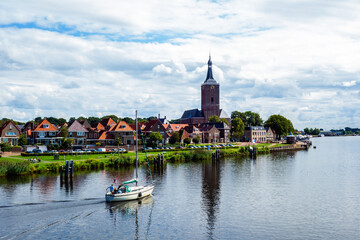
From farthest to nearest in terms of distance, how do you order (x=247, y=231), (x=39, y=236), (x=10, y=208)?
(x=10, y=208) → (x=247, y=231) → (x=39, y=236)

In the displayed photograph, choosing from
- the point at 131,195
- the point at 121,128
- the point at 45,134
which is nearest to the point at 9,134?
the point at 45,134

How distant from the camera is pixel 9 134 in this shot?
10538cm

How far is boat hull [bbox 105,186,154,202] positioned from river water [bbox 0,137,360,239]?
2.91ft

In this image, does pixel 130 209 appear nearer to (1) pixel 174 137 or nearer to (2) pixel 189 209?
(2) pixel 189 209

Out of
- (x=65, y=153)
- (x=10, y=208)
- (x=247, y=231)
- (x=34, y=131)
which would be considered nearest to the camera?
(x=247, y=231)

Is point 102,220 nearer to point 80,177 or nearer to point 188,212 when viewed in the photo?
point 188,212

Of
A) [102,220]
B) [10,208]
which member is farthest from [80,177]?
[102,220]

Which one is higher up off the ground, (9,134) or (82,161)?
(9,134)

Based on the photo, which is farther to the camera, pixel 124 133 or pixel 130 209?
pixel 124 133

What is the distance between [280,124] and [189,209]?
480 ft

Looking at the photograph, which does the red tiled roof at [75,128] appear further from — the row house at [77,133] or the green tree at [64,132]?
the green tree at [64,132]

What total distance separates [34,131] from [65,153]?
30934mm

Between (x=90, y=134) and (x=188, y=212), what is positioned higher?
(x=90, y=134)

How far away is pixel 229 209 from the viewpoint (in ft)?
140
